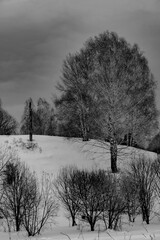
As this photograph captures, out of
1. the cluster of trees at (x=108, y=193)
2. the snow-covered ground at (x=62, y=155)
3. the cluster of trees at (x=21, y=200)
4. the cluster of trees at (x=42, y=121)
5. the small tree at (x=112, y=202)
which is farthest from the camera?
the cluster of trees at (x=42, y=121)

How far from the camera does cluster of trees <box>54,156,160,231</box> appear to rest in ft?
52.9

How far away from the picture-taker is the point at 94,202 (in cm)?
1622

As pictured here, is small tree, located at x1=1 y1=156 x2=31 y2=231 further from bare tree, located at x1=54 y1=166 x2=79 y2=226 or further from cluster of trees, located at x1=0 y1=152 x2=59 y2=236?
bare tree, located at x1=54 y1=166 x2=79 y2=226

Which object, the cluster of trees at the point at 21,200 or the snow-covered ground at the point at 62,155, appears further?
the snow-covered ground at the point at 62,155

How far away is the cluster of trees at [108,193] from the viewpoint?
1612cm

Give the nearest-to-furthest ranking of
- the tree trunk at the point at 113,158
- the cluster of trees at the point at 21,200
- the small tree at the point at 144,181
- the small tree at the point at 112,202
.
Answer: the small tree at the point at 112,202
the cluster of trees at the point at 21,200
the small tree at the point at 144,181
the tree trunk at the point at 113,158

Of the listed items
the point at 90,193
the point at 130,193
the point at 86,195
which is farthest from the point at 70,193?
the point at 130,193

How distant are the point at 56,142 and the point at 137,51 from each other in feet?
35.4

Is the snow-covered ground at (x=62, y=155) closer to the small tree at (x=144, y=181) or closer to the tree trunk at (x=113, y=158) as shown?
the tree trunk at (x=113, y=158)

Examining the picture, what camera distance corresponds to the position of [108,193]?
1636 centimetres

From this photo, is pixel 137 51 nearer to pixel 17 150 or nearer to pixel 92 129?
pixel 92 129

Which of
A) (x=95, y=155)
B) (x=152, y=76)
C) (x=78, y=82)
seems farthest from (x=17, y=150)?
(x=152, y=76)

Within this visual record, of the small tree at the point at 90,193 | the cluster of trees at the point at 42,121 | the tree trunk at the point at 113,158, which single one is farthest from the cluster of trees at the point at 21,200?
the cluster of trees at the point at 42,121

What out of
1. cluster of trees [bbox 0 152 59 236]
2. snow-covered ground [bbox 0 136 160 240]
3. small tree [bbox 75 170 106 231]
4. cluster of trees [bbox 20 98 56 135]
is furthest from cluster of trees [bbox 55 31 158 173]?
cluster of trees [bbox 20 98 56 135]
